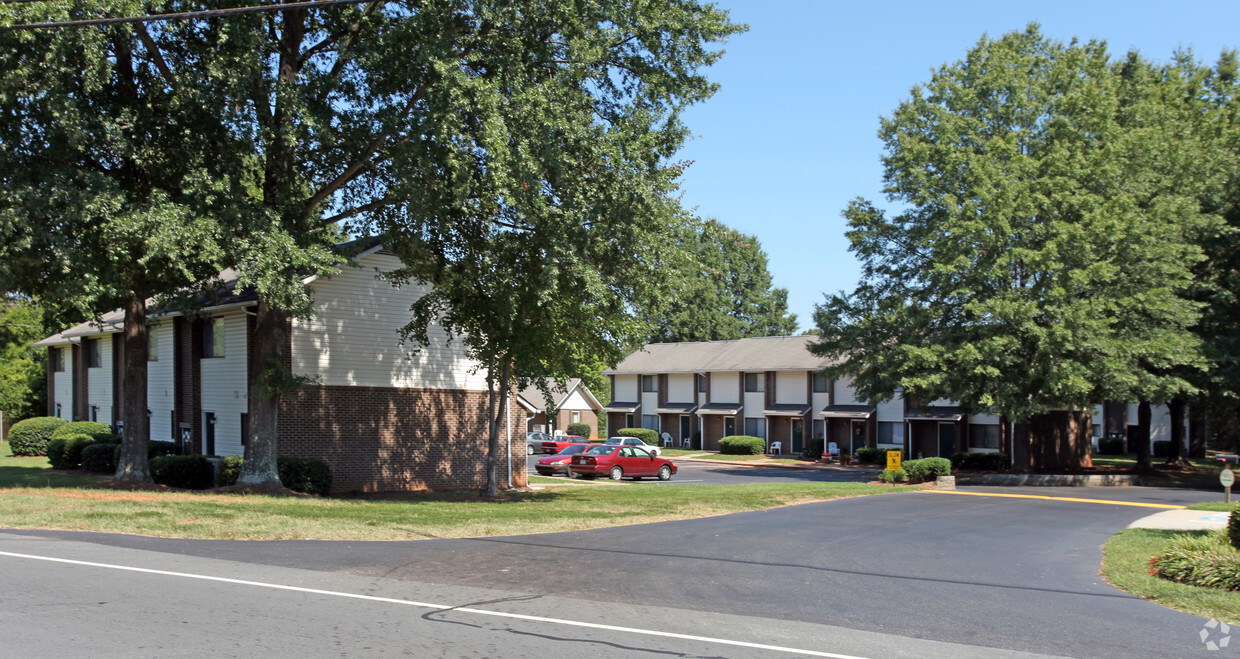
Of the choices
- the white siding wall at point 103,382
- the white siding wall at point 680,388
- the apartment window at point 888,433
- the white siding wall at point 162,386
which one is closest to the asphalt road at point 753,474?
the apartment window at point 888,433

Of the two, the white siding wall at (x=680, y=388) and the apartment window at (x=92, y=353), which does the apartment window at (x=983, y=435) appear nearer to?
the white siding wall at (x=680, y=388)

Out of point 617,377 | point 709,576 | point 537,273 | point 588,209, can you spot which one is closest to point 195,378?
point 537,273

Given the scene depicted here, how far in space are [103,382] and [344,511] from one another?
24106 millimetres

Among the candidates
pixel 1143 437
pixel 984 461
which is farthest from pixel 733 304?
pixel 1143 437

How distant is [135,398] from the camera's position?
930 inches

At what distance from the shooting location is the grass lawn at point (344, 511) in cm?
1558

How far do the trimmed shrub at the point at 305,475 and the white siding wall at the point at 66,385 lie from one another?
23992mm

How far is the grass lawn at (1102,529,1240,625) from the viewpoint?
34.1ft

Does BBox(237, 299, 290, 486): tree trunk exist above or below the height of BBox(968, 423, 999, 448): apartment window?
above

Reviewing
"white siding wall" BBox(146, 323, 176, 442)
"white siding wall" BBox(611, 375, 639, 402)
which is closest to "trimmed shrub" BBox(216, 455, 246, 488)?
"white siding wall" BBox(146, 323, 176, 442)

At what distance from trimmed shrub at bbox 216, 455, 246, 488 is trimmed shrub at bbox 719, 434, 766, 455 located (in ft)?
111

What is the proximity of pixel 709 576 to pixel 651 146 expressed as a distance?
10977mm

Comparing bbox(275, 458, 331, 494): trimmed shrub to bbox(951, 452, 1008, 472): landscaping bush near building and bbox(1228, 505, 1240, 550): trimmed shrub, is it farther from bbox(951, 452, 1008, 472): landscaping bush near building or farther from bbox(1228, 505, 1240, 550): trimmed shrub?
bbox(951, 452, 1008, 472): landscaping bush near building

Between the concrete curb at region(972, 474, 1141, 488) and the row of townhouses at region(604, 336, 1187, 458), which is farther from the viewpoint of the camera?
the row of townhouses at region(604, 336, 1187, 458)
